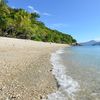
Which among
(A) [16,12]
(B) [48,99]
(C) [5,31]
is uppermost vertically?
(A) [16,12]

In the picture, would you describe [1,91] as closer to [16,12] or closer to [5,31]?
[5,31]

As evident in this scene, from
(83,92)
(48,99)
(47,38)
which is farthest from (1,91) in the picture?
(47,38)

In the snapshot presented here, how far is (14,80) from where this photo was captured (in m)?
9.12

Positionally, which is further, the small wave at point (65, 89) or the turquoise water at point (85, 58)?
the turquoise water at point (85, 58)

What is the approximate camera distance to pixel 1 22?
52625 mm

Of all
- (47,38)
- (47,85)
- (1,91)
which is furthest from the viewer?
(47,38)

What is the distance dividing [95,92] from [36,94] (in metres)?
2.11

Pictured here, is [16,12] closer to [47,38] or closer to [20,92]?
[47,38]

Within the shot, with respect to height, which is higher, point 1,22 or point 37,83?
point 1,22

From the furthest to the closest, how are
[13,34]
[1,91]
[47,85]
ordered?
[13,34]
[47,85]
[1,91]

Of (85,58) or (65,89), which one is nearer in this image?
(65,89)

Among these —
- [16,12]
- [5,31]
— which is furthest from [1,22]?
[16,12]

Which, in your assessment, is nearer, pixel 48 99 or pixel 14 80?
pixel 48 99

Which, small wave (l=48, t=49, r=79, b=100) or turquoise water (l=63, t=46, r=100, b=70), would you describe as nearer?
small wave (l=48, t=49, r=79, b=100)
